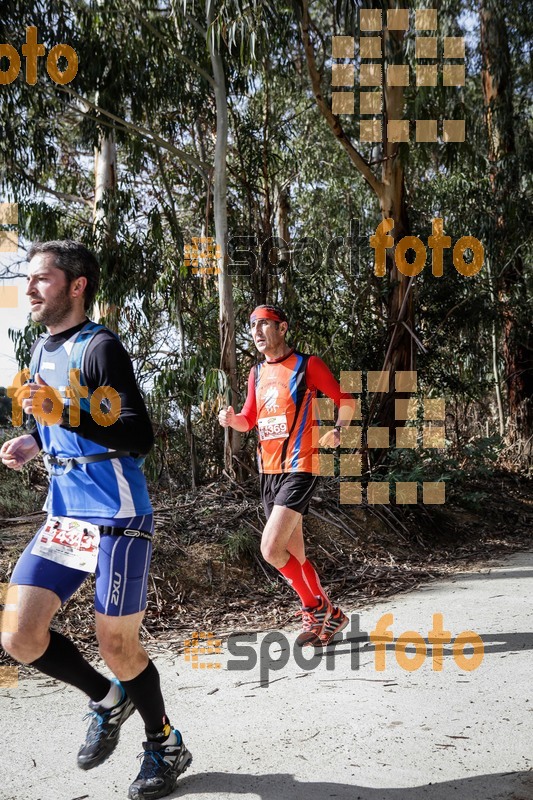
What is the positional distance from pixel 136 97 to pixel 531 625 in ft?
26.3

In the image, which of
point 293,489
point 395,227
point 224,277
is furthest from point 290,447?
point 395,227

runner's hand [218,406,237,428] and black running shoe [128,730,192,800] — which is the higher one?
runner's hand [218,406,237,428]

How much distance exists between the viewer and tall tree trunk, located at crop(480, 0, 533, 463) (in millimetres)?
13094

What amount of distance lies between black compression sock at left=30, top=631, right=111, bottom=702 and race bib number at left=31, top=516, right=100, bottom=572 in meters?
0.33

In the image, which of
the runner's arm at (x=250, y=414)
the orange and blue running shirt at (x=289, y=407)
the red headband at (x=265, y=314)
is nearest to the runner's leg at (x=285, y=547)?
the orange and blue running shirt at (x=289, y=407)

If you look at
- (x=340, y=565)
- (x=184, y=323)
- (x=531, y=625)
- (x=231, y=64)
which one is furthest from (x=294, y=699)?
(x=231, y=64)

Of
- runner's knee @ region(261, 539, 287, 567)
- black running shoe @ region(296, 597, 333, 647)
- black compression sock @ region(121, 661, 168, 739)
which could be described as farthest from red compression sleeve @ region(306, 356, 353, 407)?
black compression sock @ region(121, 661, 168, 739)

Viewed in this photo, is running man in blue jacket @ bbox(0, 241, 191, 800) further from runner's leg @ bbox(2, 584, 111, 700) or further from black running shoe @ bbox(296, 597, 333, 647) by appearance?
black running shoe @ bbox(296, 597, 333, 647)

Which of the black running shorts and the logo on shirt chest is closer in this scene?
the black running shorts

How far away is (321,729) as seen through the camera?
3.82 meters

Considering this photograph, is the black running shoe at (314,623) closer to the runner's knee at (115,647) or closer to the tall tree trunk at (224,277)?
the runner's knee at (115,647)

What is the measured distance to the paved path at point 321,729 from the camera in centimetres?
323

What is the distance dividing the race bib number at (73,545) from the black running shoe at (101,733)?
599 mm

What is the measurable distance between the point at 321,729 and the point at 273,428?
210 centimetres
